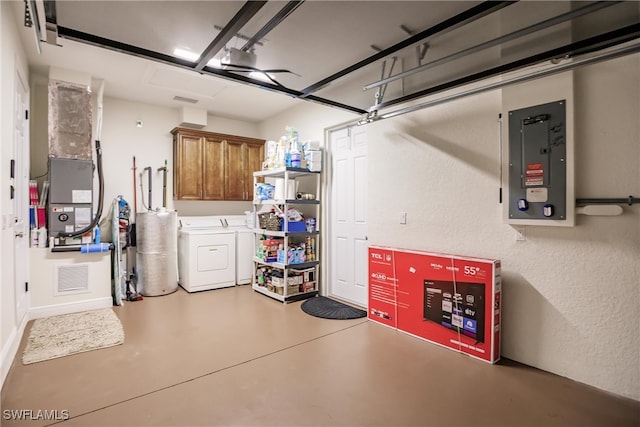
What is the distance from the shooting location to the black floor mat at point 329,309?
3863mm

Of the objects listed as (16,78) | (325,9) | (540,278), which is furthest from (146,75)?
(540,278)

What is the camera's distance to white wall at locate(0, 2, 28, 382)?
2451 mm

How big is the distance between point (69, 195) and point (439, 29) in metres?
4.40

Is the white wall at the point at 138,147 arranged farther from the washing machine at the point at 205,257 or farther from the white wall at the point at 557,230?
the white wall at the point at 557,230

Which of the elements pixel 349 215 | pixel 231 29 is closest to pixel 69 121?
pixel 231 29

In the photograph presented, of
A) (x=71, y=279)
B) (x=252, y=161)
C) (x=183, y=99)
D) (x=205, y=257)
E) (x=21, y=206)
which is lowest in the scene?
(x=71, y=279)

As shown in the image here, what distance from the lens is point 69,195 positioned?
3.97m

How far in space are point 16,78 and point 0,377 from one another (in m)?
2.60

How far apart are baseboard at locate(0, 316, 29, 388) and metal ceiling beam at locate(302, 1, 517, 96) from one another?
10.6 feet

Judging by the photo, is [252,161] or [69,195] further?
[252,161]

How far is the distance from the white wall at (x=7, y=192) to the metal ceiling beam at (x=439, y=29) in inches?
98.5

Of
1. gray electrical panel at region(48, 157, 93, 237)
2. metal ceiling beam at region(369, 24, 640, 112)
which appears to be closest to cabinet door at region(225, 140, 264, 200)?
gray electrical panel at region(48, 157, 93, 237)

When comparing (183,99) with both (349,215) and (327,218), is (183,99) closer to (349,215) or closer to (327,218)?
(327,218)

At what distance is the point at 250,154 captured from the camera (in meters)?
5.95
